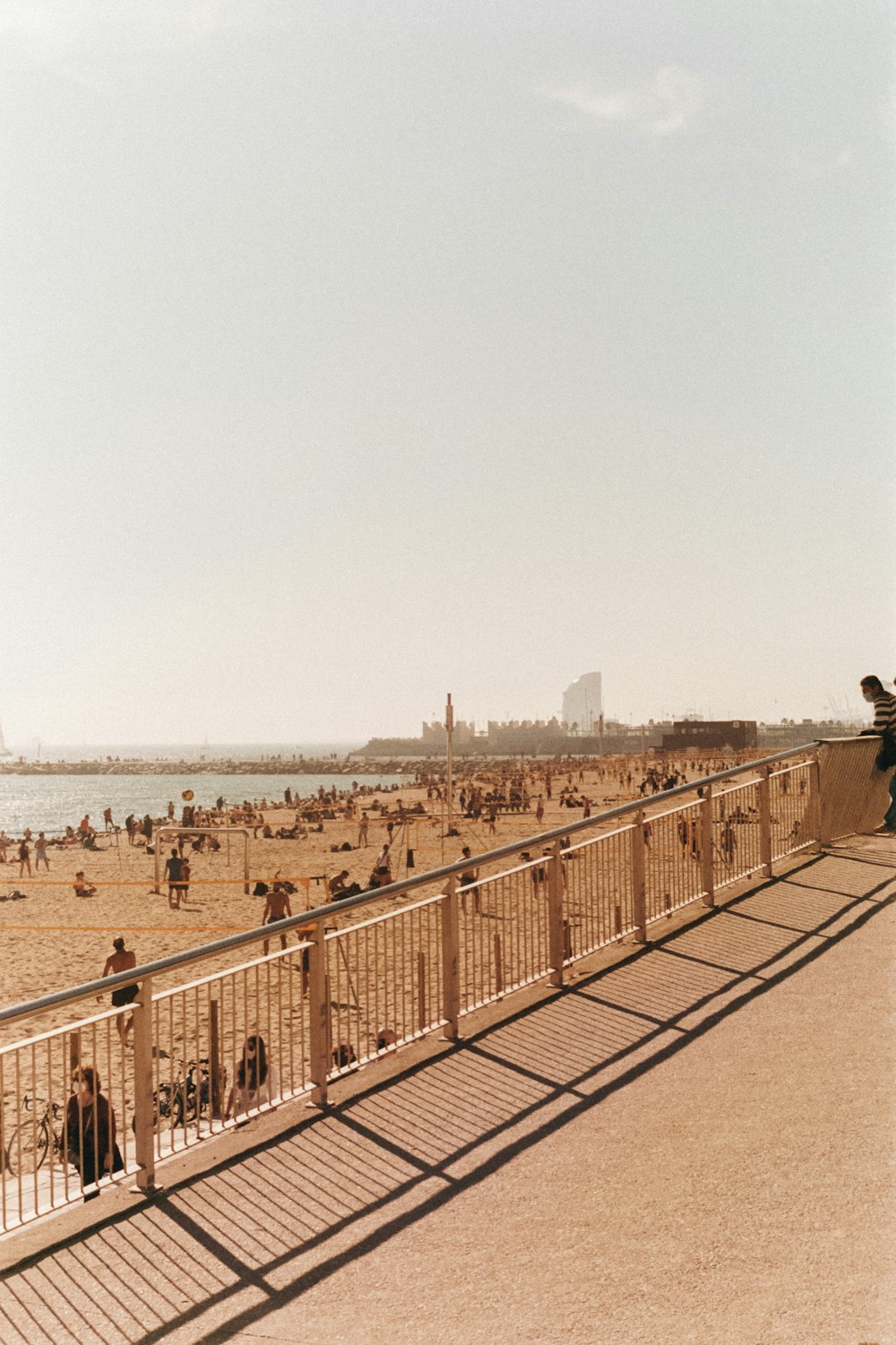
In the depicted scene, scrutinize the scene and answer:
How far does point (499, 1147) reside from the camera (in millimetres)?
5082

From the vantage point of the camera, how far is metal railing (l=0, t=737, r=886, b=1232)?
5168mm

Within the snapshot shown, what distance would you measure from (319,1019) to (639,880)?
3557mm

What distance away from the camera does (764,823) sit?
412 inches

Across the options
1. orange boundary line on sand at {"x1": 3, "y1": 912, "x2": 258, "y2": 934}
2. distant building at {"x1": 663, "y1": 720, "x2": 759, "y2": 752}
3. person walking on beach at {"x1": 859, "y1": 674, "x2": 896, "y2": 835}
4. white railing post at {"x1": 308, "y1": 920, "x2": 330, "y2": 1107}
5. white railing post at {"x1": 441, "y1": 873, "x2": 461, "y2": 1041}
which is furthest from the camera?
distant building at {"x1": 663, "y1": 720, "x2": 759, "y2": 752}

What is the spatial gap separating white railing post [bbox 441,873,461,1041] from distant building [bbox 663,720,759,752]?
106741mm

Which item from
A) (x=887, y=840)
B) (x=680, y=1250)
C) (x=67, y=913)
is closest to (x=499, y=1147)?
(x=680, y=1250)

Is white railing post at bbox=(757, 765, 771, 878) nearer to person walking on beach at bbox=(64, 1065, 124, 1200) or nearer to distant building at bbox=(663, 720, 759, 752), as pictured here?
person walking on beach at bbox=(64, 1065, 124, 1200)

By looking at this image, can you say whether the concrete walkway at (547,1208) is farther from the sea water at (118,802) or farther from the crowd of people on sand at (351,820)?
the sea water at (118,802)

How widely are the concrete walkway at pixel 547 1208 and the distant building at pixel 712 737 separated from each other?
107 metres

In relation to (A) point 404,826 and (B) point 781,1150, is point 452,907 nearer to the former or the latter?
(B) point 781,1150

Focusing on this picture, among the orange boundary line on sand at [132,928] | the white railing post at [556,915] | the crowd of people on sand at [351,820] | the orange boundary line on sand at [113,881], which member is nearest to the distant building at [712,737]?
the crowd of people on sand at [351,820]

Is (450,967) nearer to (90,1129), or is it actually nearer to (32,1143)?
(90,1129)

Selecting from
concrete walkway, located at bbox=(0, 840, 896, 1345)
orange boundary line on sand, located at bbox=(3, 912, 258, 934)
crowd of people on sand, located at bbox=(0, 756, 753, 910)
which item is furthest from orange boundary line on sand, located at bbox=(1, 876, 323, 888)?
concrete walkway, located at bbox=(0, 840, 896, 1345)

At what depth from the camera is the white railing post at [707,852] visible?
9.43 metres
